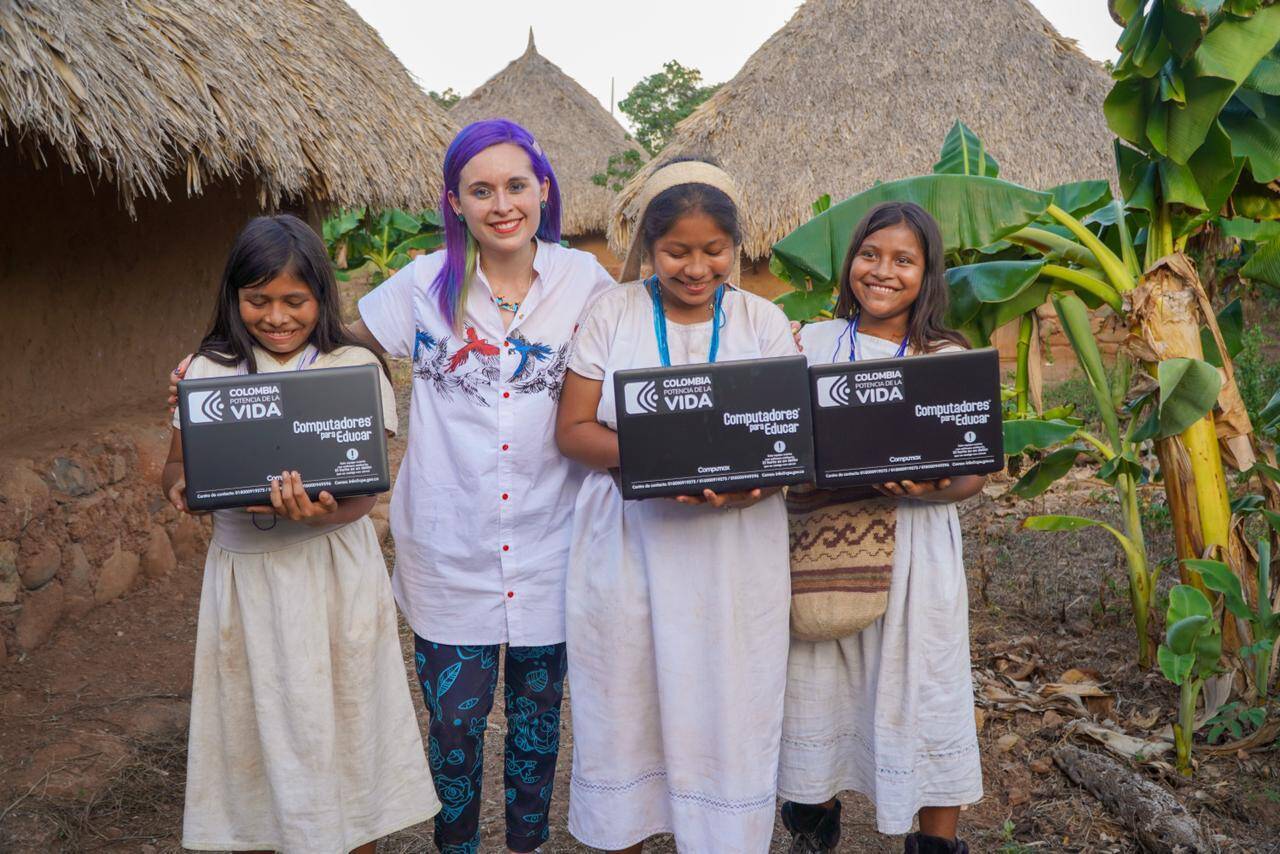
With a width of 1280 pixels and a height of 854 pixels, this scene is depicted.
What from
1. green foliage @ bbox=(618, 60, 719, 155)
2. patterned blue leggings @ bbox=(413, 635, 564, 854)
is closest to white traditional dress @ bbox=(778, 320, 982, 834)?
patterned blue leggings @ bbox=(413, 635, 564, 854)

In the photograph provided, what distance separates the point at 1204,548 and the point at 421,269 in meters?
2.64

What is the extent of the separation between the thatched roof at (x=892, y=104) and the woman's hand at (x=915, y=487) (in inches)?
274

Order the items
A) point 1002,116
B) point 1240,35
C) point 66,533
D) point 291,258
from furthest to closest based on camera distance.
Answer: point 1002,116 < point 66,533 < point 1240,35 < point 291,258

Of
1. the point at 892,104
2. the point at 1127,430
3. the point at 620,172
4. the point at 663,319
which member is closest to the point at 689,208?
the point at 663,319

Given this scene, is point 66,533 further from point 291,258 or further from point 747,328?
point 747,328

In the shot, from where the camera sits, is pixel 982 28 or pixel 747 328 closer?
pixel 747 328

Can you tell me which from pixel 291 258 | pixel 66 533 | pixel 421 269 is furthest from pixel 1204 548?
pixel 66 533

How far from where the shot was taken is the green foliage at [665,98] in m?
23.1

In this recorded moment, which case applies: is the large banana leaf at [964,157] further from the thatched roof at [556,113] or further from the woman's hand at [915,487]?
the thatched roof at [556,113]

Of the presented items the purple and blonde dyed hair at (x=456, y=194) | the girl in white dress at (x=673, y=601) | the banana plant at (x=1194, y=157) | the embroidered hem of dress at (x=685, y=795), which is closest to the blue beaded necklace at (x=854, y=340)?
the girl in white dress at (x=673, y=601)

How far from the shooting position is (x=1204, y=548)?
350 centimetres

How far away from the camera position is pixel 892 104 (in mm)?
9500

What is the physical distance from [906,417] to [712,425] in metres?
0.40

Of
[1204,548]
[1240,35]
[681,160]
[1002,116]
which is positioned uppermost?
[1002,116]
